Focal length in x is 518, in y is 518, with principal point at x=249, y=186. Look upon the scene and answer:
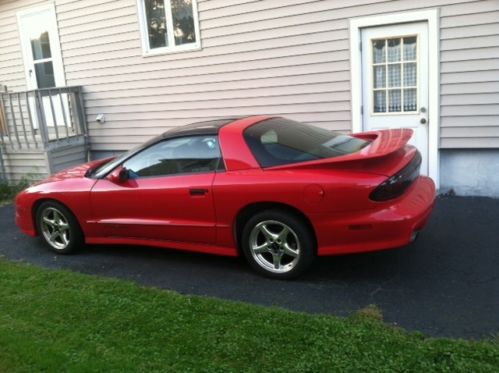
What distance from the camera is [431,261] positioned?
15.1 feet

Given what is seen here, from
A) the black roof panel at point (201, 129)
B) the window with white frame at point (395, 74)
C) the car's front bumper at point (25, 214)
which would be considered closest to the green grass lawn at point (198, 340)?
the black roof panel at point (201, 129)

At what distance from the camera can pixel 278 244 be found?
4.34 meters

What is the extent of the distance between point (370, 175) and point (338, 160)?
0.28 m

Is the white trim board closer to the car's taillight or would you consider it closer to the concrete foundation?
the concrete foundation

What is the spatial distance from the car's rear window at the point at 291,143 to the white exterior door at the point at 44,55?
5.98 metres

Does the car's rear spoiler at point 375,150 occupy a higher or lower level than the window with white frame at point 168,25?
lower

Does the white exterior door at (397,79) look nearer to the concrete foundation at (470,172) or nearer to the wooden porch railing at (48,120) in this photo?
the concrete foundation at (470,172)

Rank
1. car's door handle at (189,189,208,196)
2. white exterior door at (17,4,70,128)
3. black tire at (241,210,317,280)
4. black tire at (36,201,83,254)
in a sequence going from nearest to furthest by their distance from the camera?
black tire at (241,210,317,280) < car's door handle at (189,189,208,196) < black tire at (36,201,83,254) < white exterior door at (17,4,70,128)

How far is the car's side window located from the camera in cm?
464

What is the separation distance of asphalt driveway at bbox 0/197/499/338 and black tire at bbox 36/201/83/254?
0.13m

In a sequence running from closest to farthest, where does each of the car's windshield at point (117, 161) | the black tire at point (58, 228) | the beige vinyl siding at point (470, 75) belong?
1. the car's windshield at point (117, 161)
2. the black tire at point (58, 228)
3. the beige vinyl siding at point (470, 75)

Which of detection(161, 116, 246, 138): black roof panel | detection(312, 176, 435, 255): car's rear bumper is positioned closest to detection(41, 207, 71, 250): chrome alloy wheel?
detection(161, 116, 246, 138): black roof panel

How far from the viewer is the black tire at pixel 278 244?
4.22 metres

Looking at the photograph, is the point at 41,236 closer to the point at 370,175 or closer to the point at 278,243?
the point at 278,243
